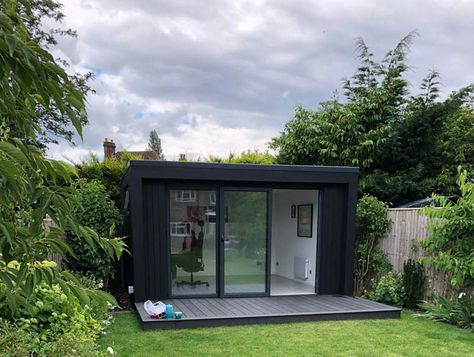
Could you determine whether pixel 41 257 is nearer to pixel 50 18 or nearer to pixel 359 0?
pixel 359 0

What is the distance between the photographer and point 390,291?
632 cm

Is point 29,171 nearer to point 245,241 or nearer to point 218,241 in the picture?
point 218,241

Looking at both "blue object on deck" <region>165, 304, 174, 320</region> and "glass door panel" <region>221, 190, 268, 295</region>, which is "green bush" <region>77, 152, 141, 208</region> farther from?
"blue object on deck" <region>165, 304, 174, 320</region>

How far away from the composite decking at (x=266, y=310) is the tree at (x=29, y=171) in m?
4.26

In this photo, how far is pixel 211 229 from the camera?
640cm

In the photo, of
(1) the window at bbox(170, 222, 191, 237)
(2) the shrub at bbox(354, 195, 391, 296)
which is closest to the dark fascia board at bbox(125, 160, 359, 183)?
(2) the shrub at bbox(354, 195, 391, 296)

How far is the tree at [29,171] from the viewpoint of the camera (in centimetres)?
80

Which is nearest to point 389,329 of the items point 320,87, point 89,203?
point 89,203

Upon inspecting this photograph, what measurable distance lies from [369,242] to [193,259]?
3178 mm

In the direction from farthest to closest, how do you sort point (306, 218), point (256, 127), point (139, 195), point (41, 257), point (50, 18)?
point (256, 127)
point (50, 18)
point (306, 218)
point (139, 195)
point (41, 257)

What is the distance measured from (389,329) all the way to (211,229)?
118 inches

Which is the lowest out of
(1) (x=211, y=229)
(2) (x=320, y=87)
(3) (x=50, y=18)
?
(1) (x=211, y=229)

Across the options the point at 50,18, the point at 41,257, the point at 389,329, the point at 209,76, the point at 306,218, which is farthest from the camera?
the point at 50,18

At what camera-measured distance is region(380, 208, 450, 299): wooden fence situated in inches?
235
